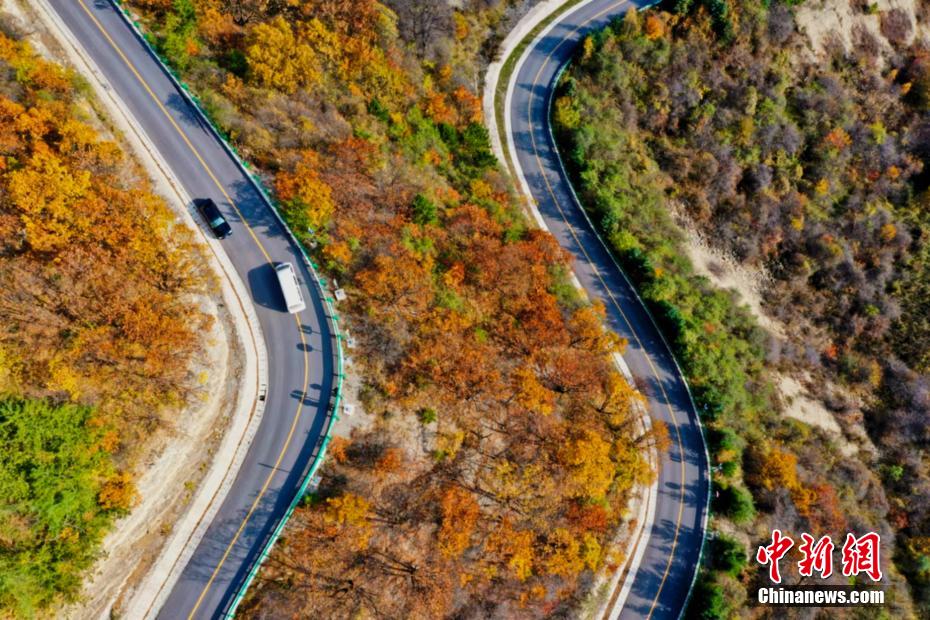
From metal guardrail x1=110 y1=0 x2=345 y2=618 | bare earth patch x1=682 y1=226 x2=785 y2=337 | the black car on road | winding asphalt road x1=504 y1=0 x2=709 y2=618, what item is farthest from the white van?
bare earth patch x1=682 y1=226 x2=785 y2=337

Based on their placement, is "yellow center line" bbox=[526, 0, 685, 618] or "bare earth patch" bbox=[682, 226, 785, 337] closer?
"yellow center line" bbox=[526, 0, 685, 618]

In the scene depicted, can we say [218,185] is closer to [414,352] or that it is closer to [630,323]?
[414,352]

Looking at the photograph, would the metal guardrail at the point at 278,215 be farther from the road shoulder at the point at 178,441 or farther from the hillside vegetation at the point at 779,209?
the hillside vegetation at the point at 779,209

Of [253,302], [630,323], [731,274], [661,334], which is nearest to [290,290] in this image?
[253,302]

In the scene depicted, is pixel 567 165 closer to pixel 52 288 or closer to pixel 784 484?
pixel 784 484

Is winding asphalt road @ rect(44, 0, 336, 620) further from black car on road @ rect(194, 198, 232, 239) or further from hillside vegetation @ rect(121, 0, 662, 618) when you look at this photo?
hillside vegetation @ rect(121, 0, 662, 618)

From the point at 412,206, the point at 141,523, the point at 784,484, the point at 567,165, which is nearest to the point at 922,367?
the point at 784,484
